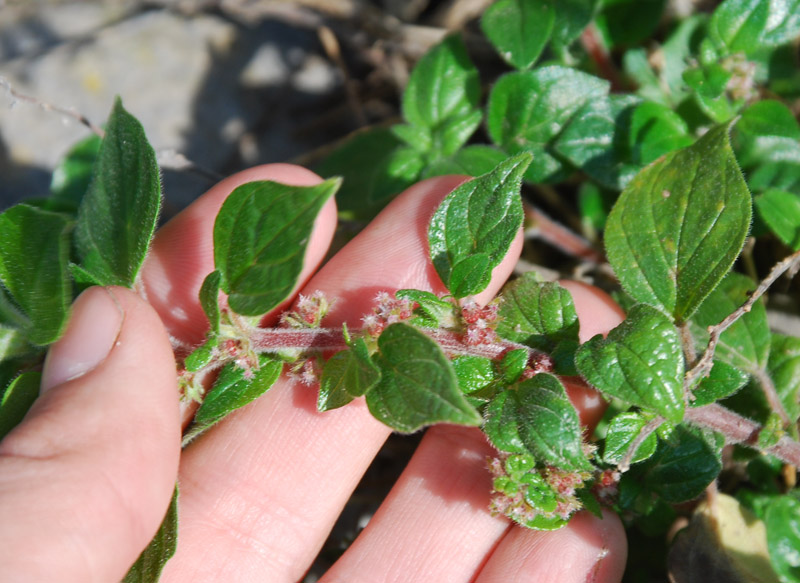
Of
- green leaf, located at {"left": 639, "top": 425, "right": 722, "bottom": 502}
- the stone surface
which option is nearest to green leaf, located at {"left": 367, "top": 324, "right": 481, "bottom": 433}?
green leaf, located at {"left": 639, "top": 425, "right": 722, "bottom": 502}

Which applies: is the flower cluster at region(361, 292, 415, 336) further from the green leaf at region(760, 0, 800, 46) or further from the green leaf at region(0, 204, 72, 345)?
the green leaf at region(760, 0, 800, 46)

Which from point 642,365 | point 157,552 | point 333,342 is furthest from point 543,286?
point 157,552

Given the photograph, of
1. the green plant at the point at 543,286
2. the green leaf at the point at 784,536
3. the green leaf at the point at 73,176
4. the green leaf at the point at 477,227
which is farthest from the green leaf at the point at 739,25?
the green leaf at the point at 73,176

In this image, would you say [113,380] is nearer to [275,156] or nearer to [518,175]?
[518,175]

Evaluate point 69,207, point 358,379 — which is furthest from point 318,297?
point 69,207

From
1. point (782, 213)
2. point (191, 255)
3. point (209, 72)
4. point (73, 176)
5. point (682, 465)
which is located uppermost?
point (782, 213)

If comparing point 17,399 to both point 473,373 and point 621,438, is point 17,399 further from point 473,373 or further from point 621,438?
point 621,438

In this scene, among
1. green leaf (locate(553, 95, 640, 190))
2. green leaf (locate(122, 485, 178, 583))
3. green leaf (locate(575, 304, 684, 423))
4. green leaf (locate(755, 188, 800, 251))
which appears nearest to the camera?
green leaf (locate(575, 304, 684, 423))
